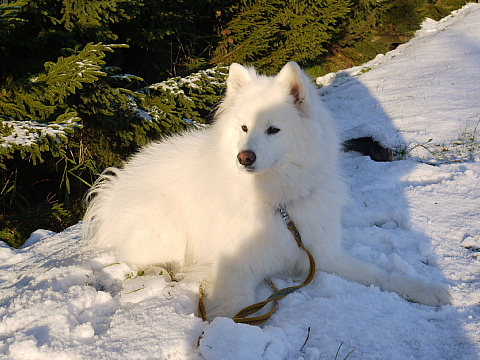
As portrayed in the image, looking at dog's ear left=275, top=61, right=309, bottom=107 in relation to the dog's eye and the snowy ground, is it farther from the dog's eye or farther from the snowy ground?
the snowy ground

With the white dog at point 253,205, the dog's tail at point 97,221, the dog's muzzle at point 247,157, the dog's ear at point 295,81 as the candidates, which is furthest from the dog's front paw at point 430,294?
the dog's tail at point 97,221

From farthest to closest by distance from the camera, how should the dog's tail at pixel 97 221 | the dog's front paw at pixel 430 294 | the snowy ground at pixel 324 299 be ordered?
1. the dog's tail at pixel 97 221
2. the dog's front paw at pixel 430 294
3. the snowy ground at pixel 324 299

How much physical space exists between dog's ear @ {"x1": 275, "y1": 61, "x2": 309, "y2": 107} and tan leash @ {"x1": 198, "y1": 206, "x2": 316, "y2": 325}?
31.8 inches

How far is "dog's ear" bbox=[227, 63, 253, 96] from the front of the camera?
8.94 feet

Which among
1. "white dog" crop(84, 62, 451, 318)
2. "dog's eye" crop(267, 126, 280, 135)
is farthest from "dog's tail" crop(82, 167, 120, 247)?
"dog's eye" crop(267, 126, 280, 135)

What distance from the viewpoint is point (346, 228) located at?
3.16 metres

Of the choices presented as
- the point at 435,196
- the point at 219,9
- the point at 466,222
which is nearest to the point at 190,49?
the point at 219,9

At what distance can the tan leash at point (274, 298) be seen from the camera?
209cm

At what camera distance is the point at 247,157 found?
2301 millimetres

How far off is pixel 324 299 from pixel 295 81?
1505mm

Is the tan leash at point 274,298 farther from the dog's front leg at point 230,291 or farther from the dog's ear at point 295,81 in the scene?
the dog's ear at point 295,81

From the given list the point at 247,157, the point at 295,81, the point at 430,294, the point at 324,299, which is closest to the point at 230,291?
the point at 324,299

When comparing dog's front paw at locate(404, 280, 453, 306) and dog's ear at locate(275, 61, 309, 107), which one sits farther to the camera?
dog's ear at locate(275, 61, 309, 107)

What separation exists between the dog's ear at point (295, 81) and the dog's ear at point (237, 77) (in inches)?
9.7
